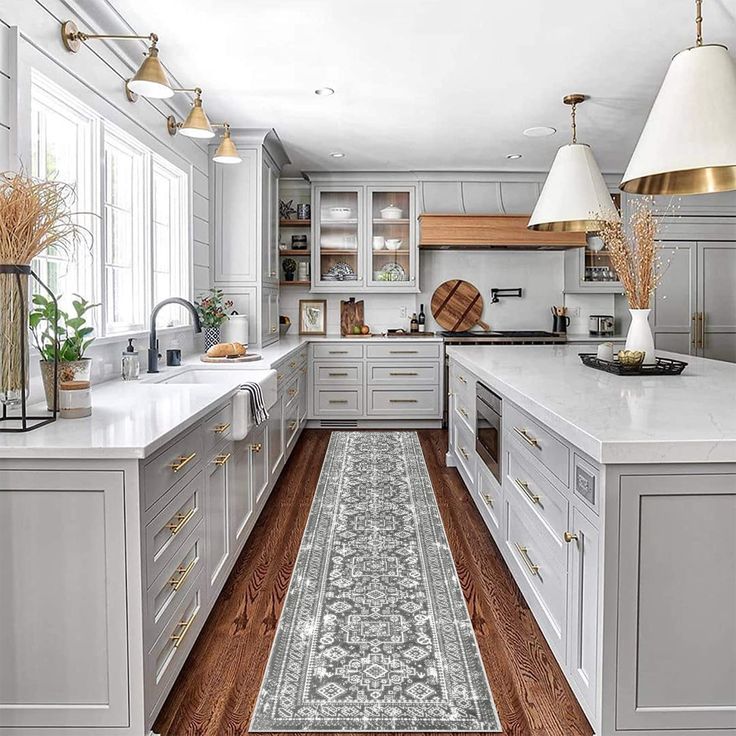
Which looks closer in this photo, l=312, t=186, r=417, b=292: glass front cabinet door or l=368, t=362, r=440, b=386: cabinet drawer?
l=368, t=362, r=440, b=386: cabinet drawer

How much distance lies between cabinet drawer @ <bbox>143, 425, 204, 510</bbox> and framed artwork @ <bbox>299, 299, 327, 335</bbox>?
4565mm

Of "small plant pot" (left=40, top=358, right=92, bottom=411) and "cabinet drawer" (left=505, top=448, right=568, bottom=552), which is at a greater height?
"small plant pot" (left=40, top=358, right=92, bottom=411)

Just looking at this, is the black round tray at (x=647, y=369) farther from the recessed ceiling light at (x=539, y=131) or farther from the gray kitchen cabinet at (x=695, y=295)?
the gray kitchen cabinet at (x=695, y=295)

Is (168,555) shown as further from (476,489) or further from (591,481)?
(476,489)

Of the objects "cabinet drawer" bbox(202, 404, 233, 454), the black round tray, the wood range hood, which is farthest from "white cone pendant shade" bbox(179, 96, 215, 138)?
the wood range hood

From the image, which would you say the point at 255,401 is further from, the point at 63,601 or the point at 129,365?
the point at 63,601

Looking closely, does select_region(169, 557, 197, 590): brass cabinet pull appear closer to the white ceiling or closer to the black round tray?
the black round tray

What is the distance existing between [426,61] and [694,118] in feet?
6.27

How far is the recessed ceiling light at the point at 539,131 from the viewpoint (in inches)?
190

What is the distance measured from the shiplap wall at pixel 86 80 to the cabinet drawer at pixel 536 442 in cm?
186

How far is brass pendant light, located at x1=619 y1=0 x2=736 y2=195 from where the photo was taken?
1956mm

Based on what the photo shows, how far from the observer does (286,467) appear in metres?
4.76

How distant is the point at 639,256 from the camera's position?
2.89 meters

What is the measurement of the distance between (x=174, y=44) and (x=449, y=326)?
401 cm
